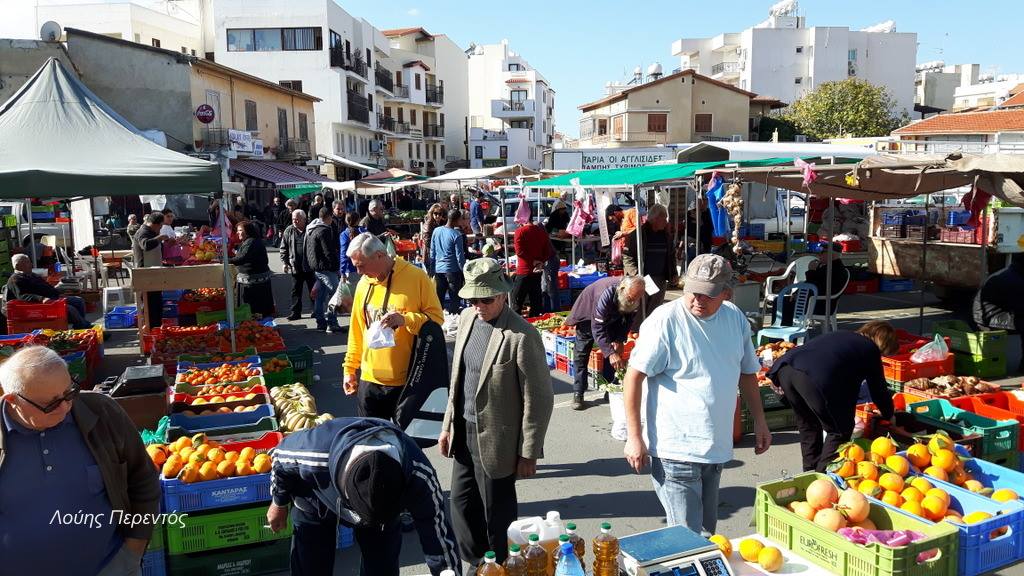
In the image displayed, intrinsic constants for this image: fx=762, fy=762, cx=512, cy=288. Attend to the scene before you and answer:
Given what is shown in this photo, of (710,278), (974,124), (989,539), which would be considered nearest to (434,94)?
(974,124)

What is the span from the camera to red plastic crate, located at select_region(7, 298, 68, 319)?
924 cm

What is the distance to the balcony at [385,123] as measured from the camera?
197 ft

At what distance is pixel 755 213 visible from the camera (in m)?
22.4

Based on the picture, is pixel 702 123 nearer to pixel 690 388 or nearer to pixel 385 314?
pixel 385 314

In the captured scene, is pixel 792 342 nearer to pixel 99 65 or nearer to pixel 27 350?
pixel 27 350

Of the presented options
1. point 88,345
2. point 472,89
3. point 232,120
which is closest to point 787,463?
point 88,345

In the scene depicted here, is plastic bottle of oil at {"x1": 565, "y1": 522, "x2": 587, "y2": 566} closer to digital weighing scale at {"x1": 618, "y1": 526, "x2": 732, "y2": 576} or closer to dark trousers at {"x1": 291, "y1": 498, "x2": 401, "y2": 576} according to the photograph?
digital weighing scale at {"x1": 618, "y1": 526, "x2": 732, "y2": 576}

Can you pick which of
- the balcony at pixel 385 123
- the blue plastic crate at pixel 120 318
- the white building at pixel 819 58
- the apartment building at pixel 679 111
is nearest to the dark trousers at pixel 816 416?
the blue plastic crate at pixel 120 318

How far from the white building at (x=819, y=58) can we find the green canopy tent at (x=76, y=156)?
2990 inches

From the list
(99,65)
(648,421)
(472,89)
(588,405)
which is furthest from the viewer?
(472,89)

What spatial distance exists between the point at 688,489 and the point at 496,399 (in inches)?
39.5

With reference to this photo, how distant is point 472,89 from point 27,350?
327 ft

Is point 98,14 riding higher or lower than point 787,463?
higher

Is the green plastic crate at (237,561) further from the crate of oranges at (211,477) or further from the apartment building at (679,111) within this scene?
the apartment building at (679,111)
